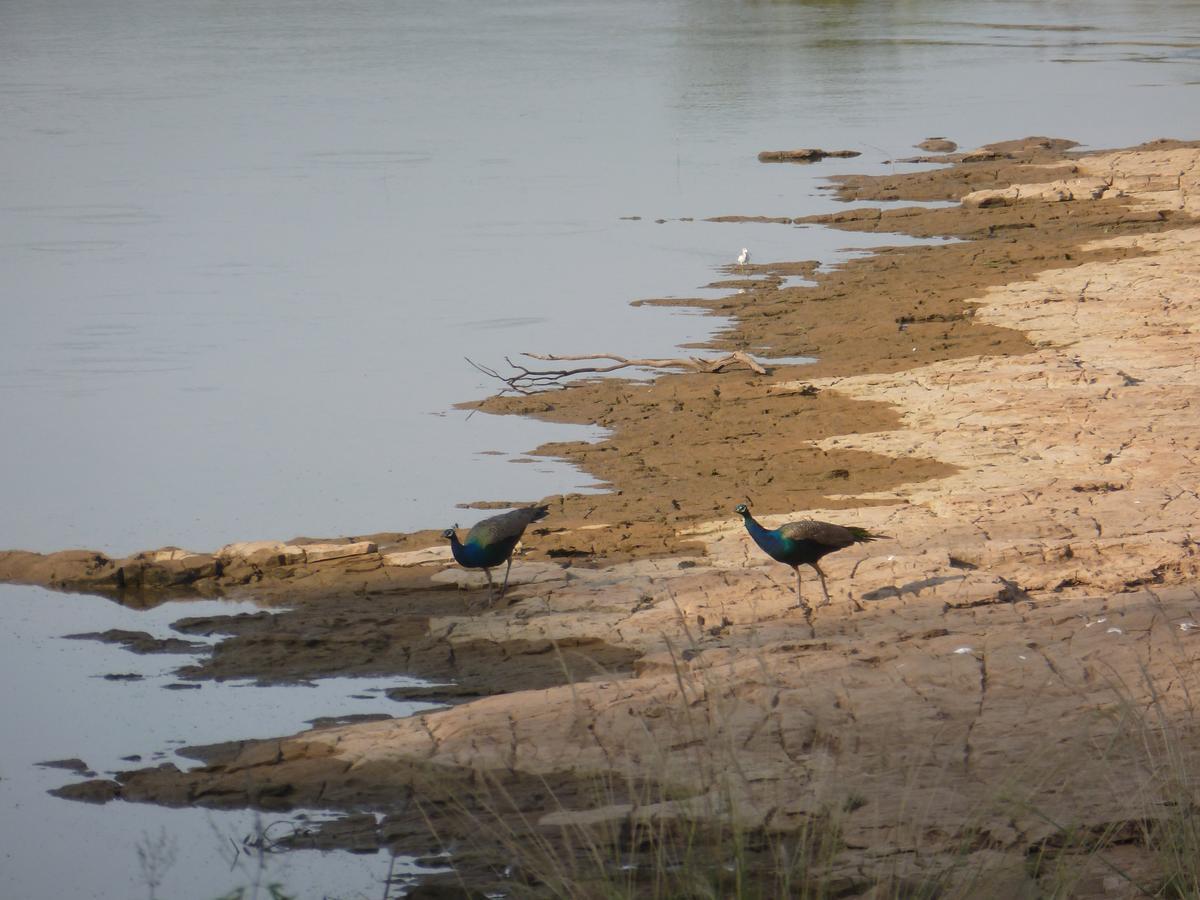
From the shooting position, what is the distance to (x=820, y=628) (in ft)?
25.1

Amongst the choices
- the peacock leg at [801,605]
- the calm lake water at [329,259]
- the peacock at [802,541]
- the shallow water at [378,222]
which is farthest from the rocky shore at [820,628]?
the shallow water at [378,222]

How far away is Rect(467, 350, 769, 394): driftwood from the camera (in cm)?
1373

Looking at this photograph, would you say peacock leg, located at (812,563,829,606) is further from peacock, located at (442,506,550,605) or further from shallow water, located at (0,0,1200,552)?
shallow water, located at (0,0,1200,552)

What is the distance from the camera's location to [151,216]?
2420cm

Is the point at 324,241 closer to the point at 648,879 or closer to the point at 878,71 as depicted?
the point at 648,879

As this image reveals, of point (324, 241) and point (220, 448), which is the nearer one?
point (220, 448)

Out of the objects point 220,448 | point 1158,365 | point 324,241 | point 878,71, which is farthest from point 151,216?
point 878,71

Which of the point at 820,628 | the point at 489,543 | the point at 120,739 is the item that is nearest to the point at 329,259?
the point at 489,543

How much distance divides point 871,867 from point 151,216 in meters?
20.8

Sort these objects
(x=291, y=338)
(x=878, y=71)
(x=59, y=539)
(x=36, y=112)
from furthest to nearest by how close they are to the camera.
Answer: (x=878, y=71), (x=36, y=112), (x=291, y=338), (x=59, y=539)

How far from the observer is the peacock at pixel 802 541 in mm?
7891

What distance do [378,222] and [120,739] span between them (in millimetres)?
16234

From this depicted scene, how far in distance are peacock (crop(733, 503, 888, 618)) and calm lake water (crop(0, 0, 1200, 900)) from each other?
74.8 inches

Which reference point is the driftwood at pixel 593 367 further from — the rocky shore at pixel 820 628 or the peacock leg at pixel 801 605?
the peacock leg at pixel 801 605
